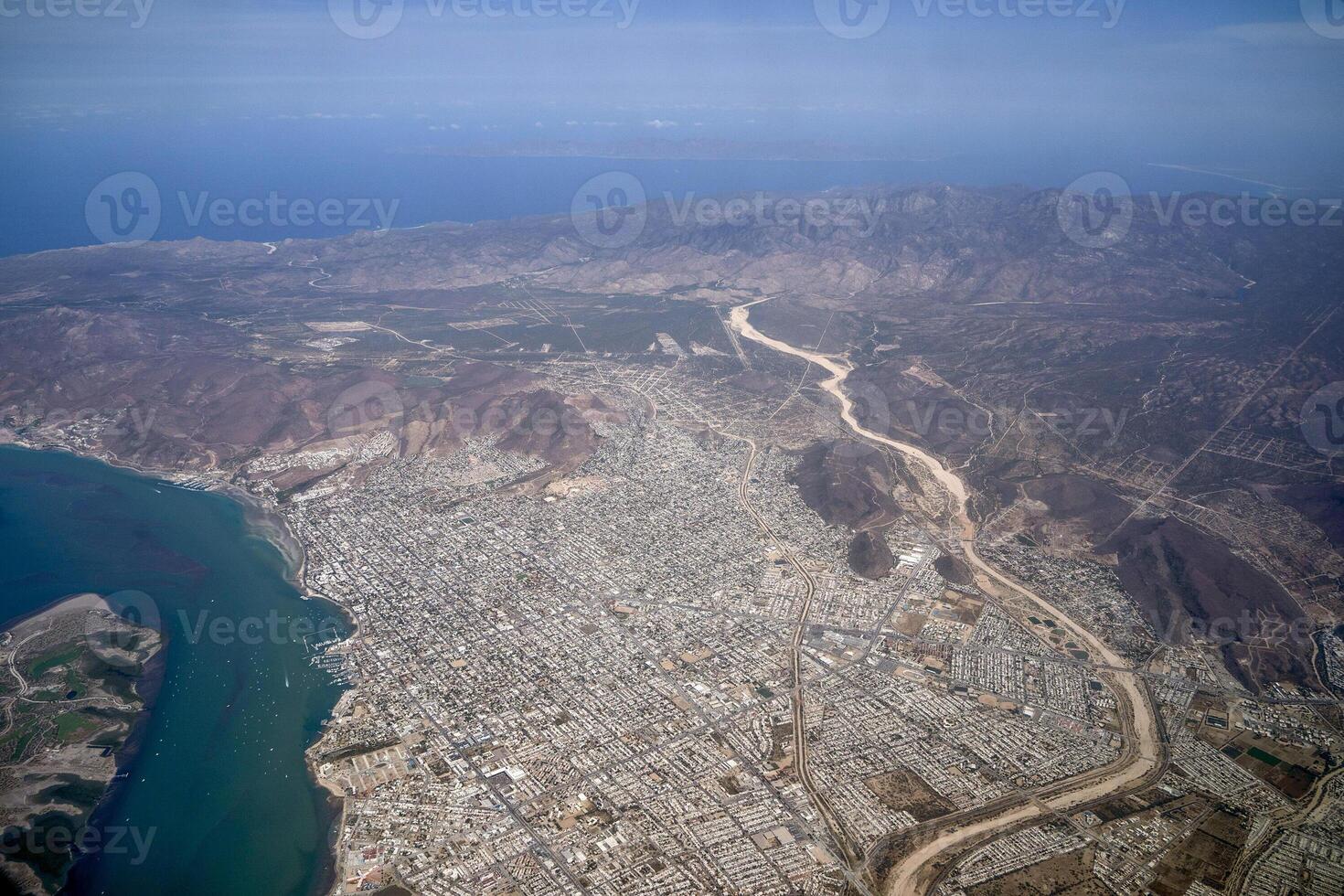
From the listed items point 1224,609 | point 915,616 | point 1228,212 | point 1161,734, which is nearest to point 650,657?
point 915,616

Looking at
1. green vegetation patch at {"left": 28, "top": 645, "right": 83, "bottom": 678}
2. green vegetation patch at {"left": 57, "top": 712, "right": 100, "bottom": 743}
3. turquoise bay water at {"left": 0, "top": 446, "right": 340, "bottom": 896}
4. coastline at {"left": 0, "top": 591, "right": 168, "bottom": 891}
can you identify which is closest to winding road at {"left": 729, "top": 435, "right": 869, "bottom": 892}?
turquoise bay water at {"left": 0, "top": 446, "right": 340, "bottom": 896}

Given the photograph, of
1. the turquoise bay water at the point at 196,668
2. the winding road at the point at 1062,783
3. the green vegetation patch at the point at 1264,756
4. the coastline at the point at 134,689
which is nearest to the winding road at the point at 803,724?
the winding road at the point at 1062,783

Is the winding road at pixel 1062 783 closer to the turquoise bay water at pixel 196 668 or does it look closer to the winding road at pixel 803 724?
the winding road at pixel 803 724

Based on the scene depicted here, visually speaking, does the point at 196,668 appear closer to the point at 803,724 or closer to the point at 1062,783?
the point at 803,724

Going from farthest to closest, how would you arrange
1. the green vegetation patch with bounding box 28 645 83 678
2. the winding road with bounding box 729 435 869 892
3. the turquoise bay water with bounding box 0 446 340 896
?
the green vegetation patch with bounding box 28 645 83 678, the turquoise bay water with bounding box 0 446 340 896, the winding road with bounding box 729 435 869 892

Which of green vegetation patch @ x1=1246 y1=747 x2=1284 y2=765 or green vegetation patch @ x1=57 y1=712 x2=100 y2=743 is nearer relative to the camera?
green vegetation patch @ x1=1246 y1=747 x2=1284 y2=765

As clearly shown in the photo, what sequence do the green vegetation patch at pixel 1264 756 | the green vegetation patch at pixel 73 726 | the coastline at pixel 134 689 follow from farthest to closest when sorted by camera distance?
the green vegetation patch at pixel 73 726
the green vegetation patch at pixel 1264 756
the coastline at pixel 134 689

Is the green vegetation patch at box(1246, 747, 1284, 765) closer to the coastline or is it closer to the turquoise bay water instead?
the turquoise bay water

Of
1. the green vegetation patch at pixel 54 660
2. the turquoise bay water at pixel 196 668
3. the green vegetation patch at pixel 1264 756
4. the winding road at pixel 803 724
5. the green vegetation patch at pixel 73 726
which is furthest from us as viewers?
the green vegetation patch at pixel 54 660

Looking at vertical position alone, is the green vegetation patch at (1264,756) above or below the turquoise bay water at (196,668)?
below
